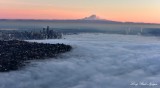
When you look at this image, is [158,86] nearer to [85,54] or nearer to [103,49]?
[85,54]

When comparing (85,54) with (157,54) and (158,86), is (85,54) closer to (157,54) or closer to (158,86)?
(157,54)

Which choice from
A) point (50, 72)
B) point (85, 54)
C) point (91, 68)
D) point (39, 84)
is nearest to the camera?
point (39, 84)

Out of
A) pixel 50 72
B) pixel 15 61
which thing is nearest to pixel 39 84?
pixel 50 72

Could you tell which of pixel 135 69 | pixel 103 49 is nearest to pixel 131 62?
pixel 135 69

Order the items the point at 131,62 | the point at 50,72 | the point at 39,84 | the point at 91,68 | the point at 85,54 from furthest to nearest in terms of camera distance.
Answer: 1. the point at 85,54
2. the point at 131,62
3. the point at 91,68
4. the point at 50,72
5. the point at 39,84

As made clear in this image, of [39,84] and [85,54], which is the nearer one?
[39,84]

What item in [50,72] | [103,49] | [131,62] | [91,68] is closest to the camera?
[50,72]
